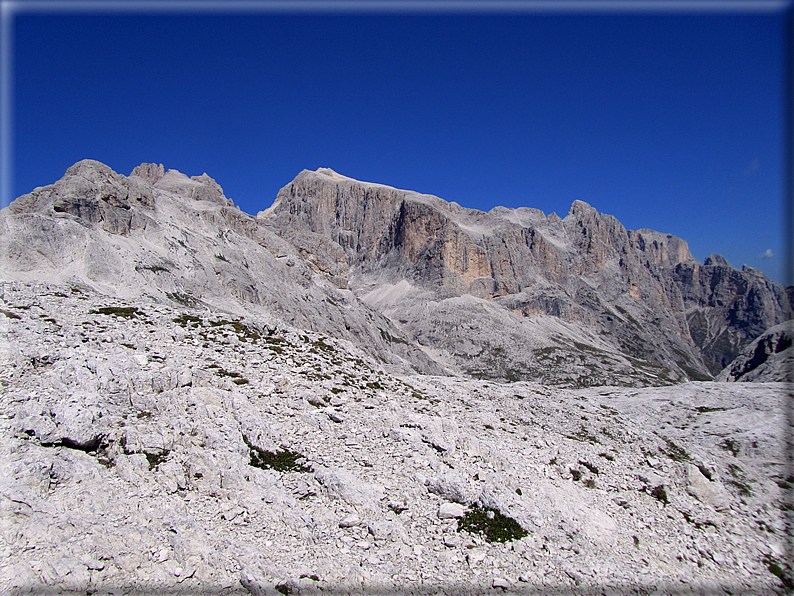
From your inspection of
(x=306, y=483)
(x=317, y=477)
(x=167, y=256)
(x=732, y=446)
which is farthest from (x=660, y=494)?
(x=167, y=256)

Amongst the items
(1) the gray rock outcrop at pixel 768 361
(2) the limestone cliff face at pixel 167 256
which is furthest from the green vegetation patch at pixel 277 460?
(1) the gray rock outcrop at pixel 768 361

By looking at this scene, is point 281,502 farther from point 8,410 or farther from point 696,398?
point 696,398

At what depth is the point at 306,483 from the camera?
1579 cm

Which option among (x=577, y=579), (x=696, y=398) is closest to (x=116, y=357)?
(x=577, y=579)

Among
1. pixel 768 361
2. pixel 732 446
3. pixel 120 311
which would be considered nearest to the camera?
pixel 120 311

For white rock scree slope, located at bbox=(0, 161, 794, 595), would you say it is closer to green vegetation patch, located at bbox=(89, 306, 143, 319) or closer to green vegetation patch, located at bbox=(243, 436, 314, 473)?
green vegetation patch, located at bbox=(243, 436, 314, 473)

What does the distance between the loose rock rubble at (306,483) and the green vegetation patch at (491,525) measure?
0.05m

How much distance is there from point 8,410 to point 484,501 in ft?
56.4

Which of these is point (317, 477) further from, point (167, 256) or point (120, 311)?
point (167, 256)

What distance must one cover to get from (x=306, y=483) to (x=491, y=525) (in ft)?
22.9

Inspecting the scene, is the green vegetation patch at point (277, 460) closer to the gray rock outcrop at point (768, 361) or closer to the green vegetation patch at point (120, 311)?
the green vegetation patch at point (120, 311)

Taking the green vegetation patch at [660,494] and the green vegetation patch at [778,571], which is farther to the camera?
the green vegetation patch at [660,494]

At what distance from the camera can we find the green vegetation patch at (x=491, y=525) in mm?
14773

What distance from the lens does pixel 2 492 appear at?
11336 mm
